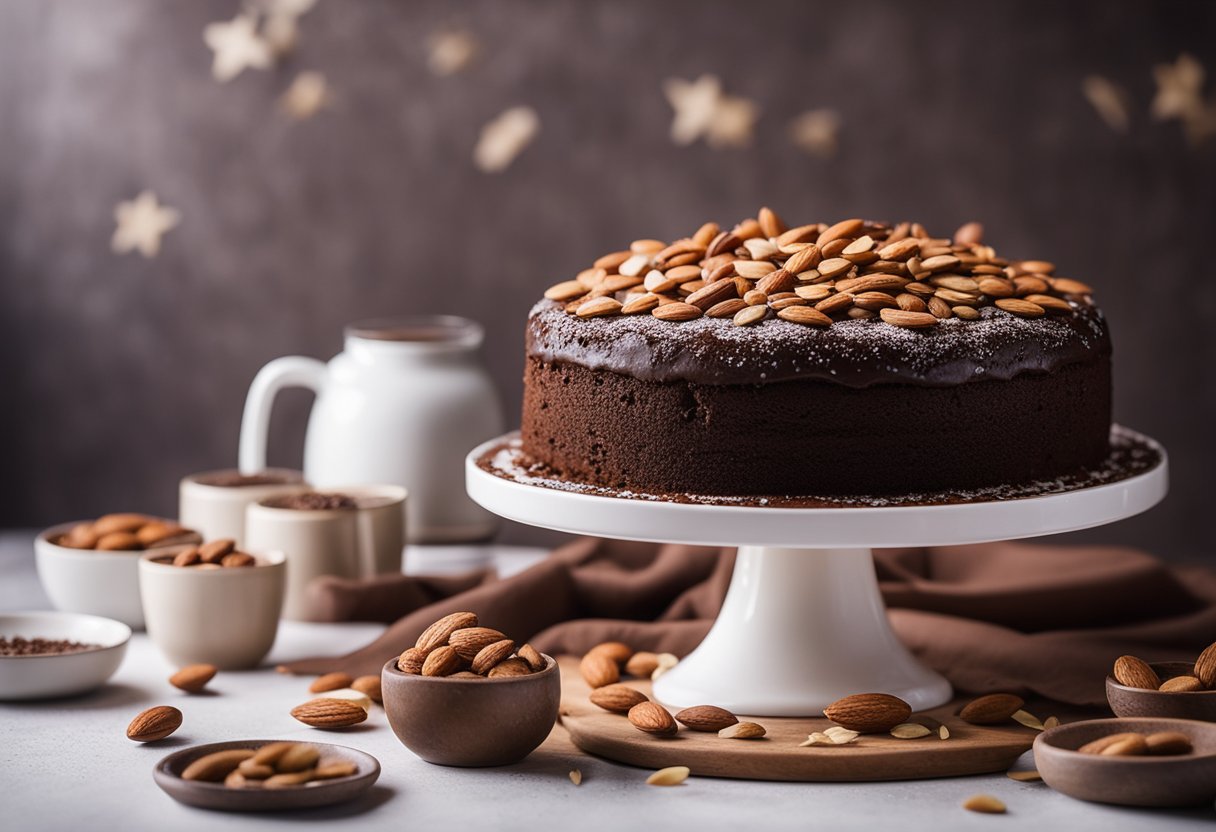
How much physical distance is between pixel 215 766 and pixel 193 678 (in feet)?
1.21

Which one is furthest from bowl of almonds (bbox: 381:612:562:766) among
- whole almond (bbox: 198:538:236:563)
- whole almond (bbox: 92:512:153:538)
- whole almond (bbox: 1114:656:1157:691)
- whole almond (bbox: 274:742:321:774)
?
whole almond (bbox: 92:512:153:538)

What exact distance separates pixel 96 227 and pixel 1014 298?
85.4 inches

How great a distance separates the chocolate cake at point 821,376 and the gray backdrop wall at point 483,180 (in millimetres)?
1411

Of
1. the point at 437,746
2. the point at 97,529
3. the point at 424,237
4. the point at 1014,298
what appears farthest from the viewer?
the point at 424,237

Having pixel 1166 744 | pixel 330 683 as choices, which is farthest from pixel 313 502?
pixel 1166 744

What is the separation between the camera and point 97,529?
6.19 feet

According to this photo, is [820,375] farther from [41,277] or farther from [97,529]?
[41,277]

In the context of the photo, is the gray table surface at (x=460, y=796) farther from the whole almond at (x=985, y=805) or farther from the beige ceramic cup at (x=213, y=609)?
the beige ceramic cup at (x=213, y=609)

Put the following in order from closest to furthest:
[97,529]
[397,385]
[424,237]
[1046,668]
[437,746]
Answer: [437,746]
[1046,668]
[97,529]
[397,385]
[424,237]

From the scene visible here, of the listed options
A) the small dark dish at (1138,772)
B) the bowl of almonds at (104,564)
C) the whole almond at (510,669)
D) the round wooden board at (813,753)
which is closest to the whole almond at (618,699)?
the round wooden board at (813,753)

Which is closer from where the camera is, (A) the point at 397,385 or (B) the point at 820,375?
(B) the point at 820,375

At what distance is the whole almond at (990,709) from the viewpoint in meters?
1.45

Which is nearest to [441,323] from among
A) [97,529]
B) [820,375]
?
[97,529]

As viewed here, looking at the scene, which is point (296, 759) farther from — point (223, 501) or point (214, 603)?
point (223, 501)
